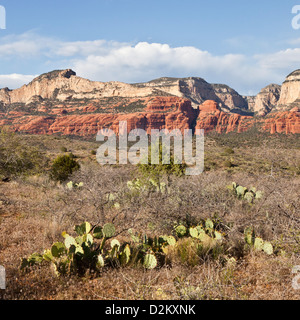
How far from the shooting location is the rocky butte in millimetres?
89938

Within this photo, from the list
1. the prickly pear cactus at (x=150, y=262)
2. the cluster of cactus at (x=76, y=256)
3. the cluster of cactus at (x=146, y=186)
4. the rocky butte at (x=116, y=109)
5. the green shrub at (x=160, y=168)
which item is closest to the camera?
the cluster of cactus at (x=76, y=256)

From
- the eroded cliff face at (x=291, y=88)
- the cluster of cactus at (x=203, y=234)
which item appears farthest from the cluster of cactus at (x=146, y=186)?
the eroded cliff face at (x=291, y=88)

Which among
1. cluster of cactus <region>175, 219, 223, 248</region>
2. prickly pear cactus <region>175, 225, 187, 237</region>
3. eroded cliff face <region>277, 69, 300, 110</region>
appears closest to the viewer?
cluster of cactus <region>175, 219, 223, 248</region>

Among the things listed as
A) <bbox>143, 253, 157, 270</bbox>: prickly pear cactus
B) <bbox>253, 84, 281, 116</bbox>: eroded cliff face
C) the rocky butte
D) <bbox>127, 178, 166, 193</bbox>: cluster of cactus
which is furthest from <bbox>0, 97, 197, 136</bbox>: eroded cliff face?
<bbox>253, 84, 281, 116</bbox>: eroded cliff face

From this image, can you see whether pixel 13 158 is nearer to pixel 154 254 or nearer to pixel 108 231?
pixel 108 231

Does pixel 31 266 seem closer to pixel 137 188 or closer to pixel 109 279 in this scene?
pixel 109 279

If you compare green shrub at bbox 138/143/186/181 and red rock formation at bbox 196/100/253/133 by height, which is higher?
red rock formation at bbox 196/100/253/133

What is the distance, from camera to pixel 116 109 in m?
98.6

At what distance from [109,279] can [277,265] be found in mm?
3261

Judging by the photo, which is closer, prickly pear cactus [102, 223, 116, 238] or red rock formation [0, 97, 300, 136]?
prickly pear cactus [102, 223, 116, 238]

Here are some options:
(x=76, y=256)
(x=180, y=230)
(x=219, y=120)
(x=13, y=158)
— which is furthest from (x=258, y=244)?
(x=219, y=120)

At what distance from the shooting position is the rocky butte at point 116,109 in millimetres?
89938

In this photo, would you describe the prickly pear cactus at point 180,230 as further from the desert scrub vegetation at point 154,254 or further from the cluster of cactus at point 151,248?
the cluster of cactus at point 151,248

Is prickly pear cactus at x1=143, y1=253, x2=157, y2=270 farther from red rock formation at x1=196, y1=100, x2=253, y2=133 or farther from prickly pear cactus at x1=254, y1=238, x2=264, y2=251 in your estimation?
red rock formation at x1=196, y1=100, x2=253, y2=133
